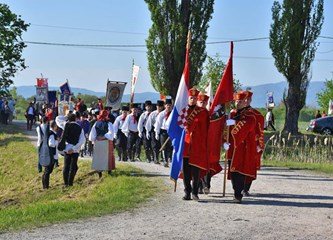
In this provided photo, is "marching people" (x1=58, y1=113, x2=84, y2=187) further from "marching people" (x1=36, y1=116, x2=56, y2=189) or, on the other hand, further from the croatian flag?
the croatian flag

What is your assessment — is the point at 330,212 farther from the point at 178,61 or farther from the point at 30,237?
the point at 178,61

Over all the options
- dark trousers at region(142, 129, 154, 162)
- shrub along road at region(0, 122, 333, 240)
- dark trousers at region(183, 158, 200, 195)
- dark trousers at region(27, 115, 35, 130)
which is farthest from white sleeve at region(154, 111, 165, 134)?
dark trousers at region(27, 115, 35, 130)

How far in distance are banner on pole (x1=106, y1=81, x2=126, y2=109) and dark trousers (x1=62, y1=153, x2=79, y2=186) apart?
23.1ft

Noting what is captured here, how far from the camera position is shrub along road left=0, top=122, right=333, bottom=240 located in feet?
34.2

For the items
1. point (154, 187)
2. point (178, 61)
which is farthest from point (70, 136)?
point (178, 61)

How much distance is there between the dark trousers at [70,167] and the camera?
1842 centimetres

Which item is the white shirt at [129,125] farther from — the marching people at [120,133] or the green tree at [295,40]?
the green tree at [295,40]

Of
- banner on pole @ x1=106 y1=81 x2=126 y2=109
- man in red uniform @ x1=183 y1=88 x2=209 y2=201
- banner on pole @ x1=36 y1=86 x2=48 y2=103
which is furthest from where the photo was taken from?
banner on pole @ x1=36 y1=86 x2=48 y2=103

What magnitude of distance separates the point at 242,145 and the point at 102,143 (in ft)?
20.6

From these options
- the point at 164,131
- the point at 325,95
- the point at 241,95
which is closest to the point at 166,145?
the point at 164,131

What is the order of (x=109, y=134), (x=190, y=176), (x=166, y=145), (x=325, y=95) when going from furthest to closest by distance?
(x=325, y=95), (x=166, y=145), (x=109, y=134), (x=190, y=176)

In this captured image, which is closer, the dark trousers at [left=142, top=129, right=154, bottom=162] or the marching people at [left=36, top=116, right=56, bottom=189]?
the marching people at [left=36, top=116, right=56, bottom=189]

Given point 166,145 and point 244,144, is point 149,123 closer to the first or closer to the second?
point 166,145

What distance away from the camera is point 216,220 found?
11336 millimetres
